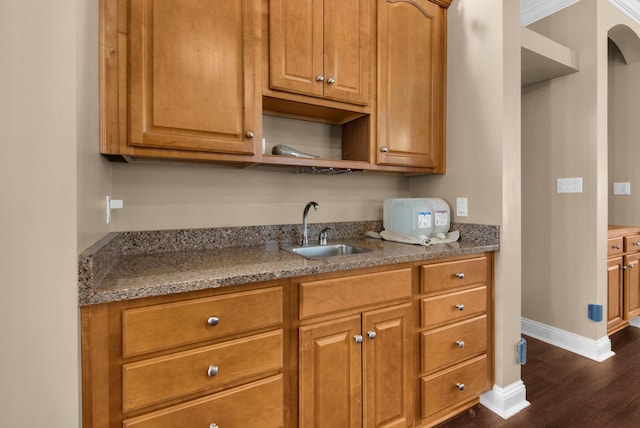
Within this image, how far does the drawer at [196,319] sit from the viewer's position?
37.8 inches

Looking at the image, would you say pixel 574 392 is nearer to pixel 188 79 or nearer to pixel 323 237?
pixel 323 237

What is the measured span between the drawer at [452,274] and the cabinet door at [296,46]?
1.06 m

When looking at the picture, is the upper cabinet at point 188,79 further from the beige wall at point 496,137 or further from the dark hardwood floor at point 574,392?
the dark hardwood floor at point 574,392

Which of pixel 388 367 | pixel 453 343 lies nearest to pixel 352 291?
pixel 388 367

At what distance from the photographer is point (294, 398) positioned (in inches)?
48.6

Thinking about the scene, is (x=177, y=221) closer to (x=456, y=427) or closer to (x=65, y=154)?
(x=65, y=154)

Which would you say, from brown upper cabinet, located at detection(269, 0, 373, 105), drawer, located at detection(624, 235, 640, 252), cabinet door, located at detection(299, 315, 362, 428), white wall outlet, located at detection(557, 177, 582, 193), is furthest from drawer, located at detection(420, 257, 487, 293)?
drawer, located at detection(624, 235, 640, 252)

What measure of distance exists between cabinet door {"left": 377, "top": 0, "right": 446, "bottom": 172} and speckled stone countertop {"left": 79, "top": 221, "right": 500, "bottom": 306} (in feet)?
1.76

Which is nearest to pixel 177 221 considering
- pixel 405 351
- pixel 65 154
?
pixel 65 154

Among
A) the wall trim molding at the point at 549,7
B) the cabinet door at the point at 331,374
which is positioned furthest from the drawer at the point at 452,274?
the wall trim molding at the point at 549,7

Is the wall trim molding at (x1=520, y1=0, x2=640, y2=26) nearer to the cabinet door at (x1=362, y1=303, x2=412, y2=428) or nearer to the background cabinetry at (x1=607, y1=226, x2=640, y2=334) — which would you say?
the background cabinetry at (x1=607, y1=226, x2=640, y2=334)

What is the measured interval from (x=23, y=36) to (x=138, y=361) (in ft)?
3.06

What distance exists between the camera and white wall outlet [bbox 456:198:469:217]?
197cm

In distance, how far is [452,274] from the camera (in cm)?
164
